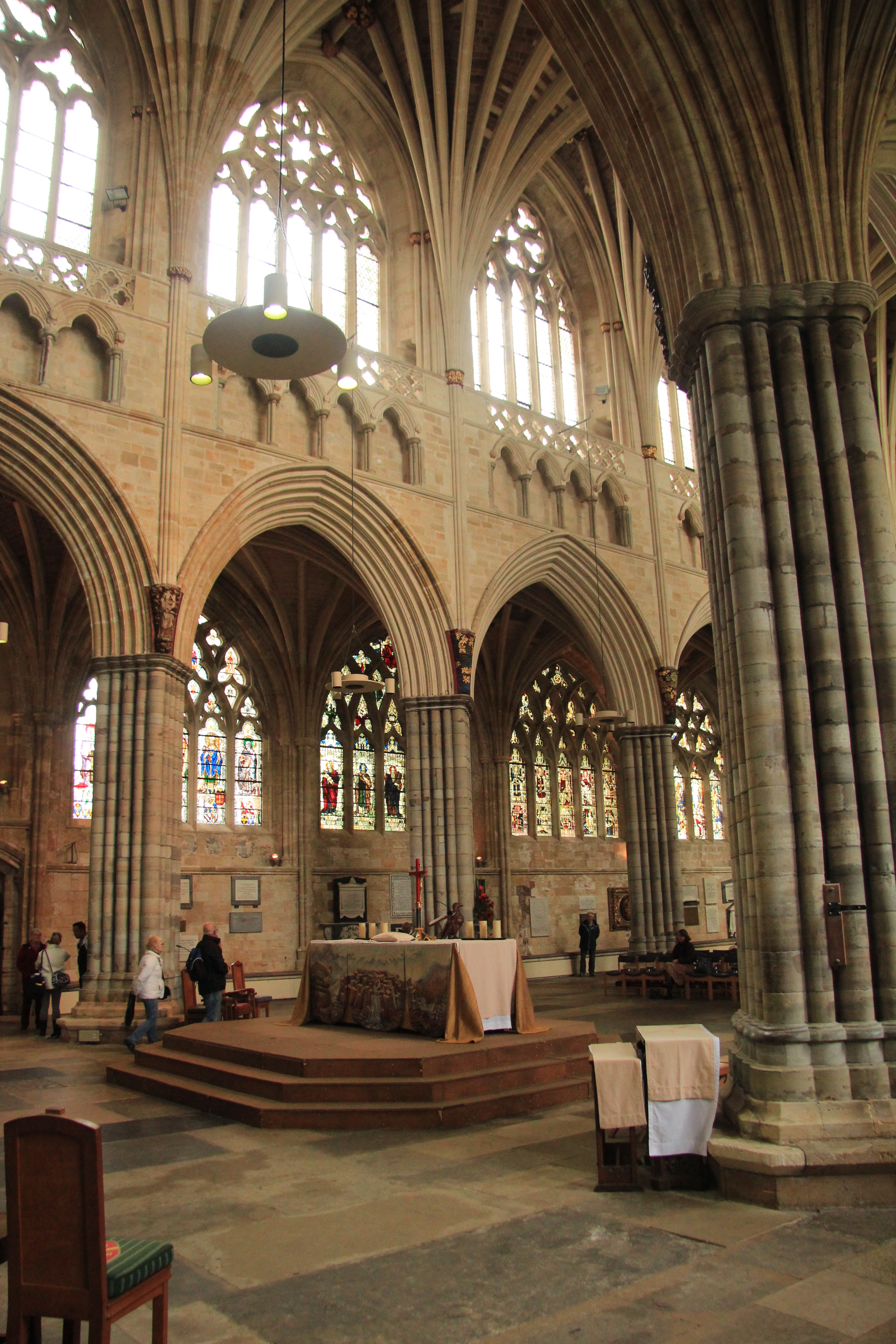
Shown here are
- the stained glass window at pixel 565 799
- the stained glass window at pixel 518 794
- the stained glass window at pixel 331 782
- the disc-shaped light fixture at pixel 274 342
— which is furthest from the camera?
the stained glass window at pixel 565 799

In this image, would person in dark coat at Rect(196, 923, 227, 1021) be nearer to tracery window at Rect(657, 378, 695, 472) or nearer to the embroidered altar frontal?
the embroidered altar frontal

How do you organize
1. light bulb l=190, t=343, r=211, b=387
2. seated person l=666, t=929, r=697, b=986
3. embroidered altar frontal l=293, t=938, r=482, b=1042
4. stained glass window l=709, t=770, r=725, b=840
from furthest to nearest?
stained glass window l=709, t=770, r=725, b=840
seated person l=666, t=929, r=697, b=986
light bulb l=190, t=343, r=211, b=387
embroidered altar frontal l=293, t=938, r=482, b=1042

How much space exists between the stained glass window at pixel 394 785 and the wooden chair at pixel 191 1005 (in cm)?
958

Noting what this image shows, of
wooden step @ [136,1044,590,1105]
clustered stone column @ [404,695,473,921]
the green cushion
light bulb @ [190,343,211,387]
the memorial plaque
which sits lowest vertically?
wooden step @ [136,1044,590,1105]

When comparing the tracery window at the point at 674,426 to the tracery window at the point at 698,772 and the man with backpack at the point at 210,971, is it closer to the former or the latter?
the tracery window at the point at 698,772

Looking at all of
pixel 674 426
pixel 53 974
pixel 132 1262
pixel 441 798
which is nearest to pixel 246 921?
pixel 441 798

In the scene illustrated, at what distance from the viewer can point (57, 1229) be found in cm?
279

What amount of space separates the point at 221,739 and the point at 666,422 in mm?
11292

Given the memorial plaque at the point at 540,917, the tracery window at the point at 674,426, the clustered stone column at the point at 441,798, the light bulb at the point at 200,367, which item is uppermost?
the tracery window at the point at 674,426

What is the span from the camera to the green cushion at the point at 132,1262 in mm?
2824

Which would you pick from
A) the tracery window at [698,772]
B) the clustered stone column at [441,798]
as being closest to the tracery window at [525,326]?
the clustered stone column at [441,798]

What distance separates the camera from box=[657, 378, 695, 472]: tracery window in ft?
70.1

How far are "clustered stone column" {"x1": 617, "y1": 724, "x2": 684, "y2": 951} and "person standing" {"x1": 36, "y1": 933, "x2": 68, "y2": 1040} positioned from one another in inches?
374

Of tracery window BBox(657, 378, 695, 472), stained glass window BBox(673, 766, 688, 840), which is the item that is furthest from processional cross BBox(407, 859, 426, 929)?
stained glass window BBox(673, 766, 688, 840)
